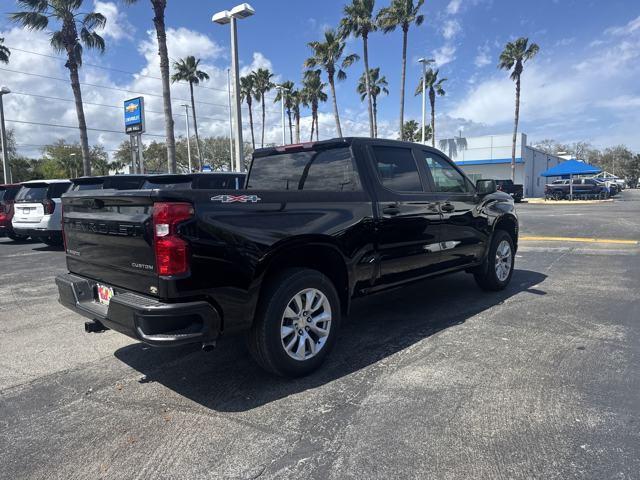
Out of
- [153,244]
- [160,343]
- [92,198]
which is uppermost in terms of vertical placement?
[92,198]

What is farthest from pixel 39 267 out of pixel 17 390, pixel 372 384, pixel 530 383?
pixel 530 383

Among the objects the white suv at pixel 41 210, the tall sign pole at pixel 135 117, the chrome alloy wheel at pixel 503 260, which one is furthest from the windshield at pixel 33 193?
the chrome alloy wheel at pixel 503 260

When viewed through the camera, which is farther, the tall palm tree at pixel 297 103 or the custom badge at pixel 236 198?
the tall palm tree at pixel 297 103

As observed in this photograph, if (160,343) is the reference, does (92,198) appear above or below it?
above

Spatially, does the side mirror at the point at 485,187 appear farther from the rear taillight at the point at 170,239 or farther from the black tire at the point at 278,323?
the rear taillight at the point at 170,239

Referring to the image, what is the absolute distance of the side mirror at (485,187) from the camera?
576cm

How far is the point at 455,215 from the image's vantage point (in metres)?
5.38

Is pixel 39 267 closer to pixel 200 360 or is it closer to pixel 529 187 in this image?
pixel 200 360

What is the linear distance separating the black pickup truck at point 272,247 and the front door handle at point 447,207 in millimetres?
11

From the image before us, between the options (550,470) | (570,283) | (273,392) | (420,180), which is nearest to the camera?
(550,470)

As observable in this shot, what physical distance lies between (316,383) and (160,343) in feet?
4.26

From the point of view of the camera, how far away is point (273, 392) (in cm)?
347

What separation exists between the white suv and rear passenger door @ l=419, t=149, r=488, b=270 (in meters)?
9.66

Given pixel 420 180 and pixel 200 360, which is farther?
pixel 420 180
